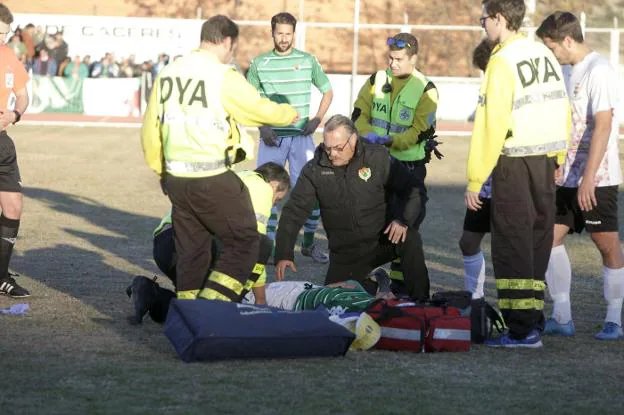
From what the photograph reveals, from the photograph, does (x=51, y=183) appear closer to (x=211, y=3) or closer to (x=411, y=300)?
(x=411, y=300)

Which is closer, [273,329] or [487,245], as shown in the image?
[273,329]

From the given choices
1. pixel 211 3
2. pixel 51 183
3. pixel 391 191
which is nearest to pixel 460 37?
pixel 211 3

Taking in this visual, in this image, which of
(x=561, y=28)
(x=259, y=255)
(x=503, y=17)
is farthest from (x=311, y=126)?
(x=503, y=17)

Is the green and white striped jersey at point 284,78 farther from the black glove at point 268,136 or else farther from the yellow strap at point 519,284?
the yellow strap at point 519,284

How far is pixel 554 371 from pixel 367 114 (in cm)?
383

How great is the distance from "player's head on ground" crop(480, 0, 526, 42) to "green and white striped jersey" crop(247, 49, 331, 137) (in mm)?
4243

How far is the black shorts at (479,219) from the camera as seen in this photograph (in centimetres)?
838

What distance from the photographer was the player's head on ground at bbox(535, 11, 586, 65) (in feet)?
26.5

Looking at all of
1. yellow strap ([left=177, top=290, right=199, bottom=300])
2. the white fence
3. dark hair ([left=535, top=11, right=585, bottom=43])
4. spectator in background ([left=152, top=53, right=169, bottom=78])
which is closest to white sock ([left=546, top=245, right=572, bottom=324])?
dark hair ([left=535, top=11, right=585, bottom=43])

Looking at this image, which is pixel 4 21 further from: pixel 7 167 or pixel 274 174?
pixel 274 174

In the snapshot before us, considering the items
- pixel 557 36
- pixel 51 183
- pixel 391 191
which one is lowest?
pixel 51 183

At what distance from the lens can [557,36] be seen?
8.09 m

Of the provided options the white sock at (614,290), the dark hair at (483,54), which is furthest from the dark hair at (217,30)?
the white sock at (614,290)

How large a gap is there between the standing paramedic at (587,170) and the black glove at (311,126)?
10.9 feet
